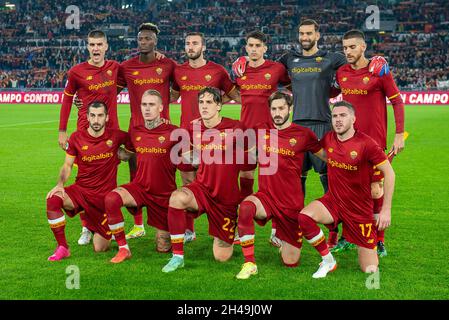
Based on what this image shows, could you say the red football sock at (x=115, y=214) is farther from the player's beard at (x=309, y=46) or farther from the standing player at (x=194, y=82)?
the player's beard at (x=309, y=46)

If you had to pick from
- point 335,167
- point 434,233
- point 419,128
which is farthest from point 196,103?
point 419,128

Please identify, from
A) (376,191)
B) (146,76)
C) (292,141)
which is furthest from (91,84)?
(376,191)

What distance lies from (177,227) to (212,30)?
128ft

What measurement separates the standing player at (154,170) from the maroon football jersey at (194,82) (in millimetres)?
650

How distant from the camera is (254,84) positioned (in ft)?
22.1

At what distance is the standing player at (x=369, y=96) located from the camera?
6.19 m

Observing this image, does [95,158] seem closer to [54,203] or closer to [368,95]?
[54,203]

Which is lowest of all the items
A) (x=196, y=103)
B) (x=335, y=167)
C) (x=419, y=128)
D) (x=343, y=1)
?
(x=419, y=128)

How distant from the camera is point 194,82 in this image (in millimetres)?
6902

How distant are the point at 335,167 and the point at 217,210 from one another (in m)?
1.15

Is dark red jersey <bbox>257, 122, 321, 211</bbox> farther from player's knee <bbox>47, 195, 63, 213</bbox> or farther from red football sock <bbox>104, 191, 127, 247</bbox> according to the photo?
player's knee <bbox>47, 195, 63, 213</bbox>

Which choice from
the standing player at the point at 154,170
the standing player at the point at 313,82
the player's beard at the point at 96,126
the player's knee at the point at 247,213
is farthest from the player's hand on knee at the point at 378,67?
the player's beard at the point at 96,126
